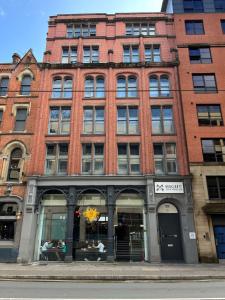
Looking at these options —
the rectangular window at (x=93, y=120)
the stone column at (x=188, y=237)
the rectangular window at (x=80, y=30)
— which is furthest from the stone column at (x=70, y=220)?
the rectangular window at (x=80, y=30)

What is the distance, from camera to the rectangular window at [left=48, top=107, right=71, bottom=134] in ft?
76.2

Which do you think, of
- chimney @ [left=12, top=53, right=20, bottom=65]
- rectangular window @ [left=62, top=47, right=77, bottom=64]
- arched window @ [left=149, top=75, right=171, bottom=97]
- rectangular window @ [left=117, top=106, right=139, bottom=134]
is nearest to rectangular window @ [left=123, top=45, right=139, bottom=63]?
arched window @ [left=149, top=75, right=171, bottom=97]

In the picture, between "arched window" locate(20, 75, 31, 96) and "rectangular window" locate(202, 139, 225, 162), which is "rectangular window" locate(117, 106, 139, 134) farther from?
"arched window" locate(20, 75, 31, 96)

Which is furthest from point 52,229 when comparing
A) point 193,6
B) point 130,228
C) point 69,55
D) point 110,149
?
point 193,6

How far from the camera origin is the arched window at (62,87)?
24562 millimetres

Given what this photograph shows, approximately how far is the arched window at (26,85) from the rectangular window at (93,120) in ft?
19.3

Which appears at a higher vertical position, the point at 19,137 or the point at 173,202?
the point at 19,137

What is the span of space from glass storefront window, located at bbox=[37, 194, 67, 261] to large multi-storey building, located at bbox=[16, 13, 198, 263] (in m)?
0.07

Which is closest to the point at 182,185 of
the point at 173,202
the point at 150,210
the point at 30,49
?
the point at 173,202

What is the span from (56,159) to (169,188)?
31.6 feet

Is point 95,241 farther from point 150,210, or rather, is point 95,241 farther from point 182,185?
point 182,185

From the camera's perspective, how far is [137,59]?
86.1ft

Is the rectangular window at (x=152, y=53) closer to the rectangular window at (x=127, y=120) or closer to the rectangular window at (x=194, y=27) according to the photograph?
the rectangular window at (x=194, y=27)

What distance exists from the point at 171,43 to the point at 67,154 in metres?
15.6
